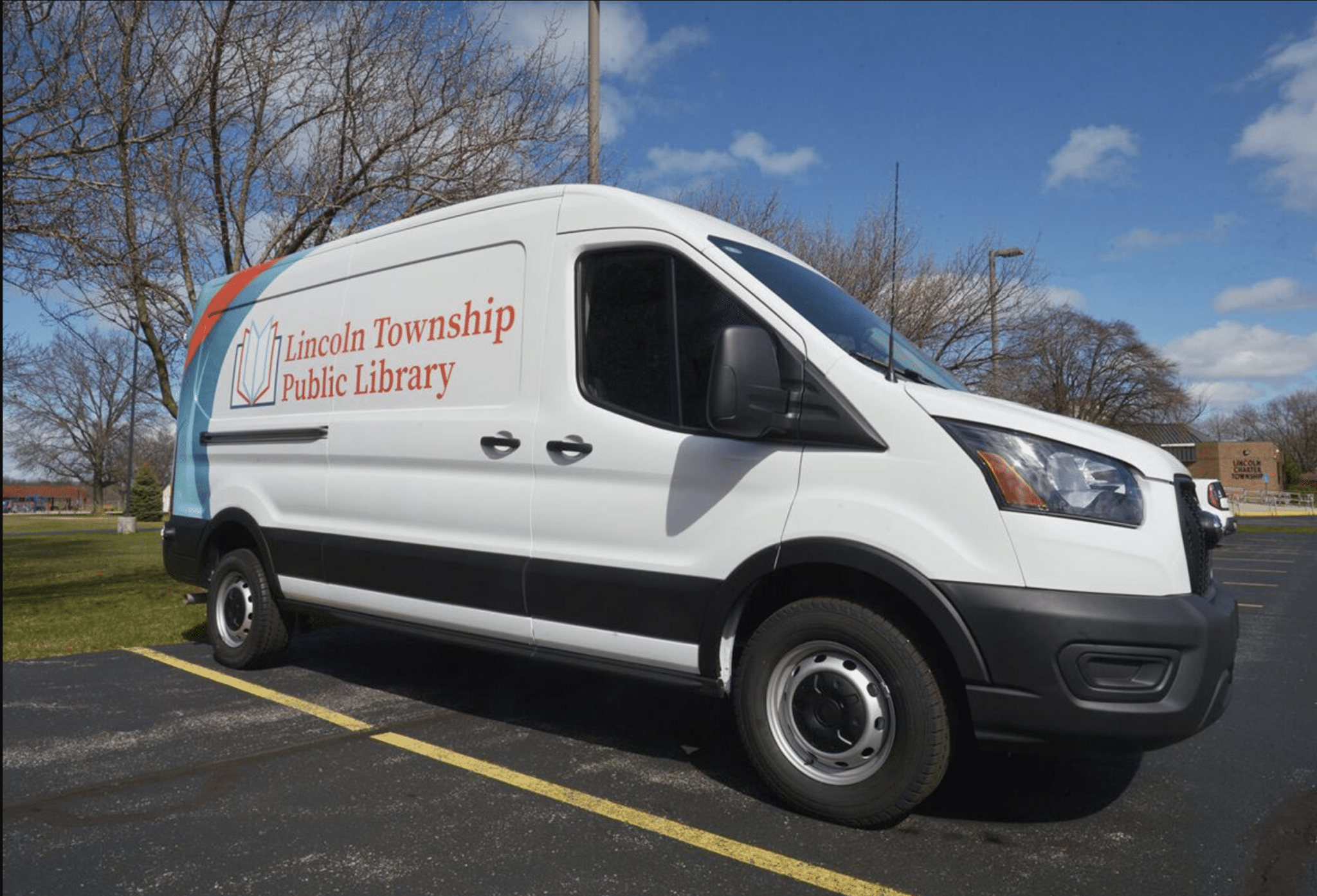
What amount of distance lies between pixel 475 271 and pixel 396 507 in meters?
1.19

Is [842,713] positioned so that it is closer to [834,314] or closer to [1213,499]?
[834,314]

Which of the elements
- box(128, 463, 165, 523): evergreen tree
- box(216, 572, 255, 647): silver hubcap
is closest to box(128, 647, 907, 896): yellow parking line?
box(216, 572, 255, 647): silver hubcap

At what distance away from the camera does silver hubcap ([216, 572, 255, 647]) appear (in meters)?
5.64

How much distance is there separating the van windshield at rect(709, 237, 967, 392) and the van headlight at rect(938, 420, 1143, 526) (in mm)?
523

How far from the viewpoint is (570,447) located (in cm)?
388

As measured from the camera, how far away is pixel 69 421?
62719mm

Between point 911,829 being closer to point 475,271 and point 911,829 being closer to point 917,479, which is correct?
point 917,479

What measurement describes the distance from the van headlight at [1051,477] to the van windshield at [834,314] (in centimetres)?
52

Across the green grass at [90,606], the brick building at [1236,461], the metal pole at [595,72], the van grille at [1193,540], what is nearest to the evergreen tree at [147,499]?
the green grass at [90,606]

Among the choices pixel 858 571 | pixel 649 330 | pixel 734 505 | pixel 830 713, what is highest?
pixel 649 330

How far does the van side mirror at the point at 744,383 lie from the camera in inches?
126

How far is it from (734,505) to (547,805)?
4.20 feet

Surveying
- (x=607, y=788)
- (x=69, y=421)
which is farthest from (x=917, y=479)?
(x=69, y=421)

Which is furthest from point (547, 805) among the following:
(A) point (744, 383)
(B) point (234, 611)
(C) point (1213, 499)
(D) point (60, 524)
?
(D) point (60, 524)
